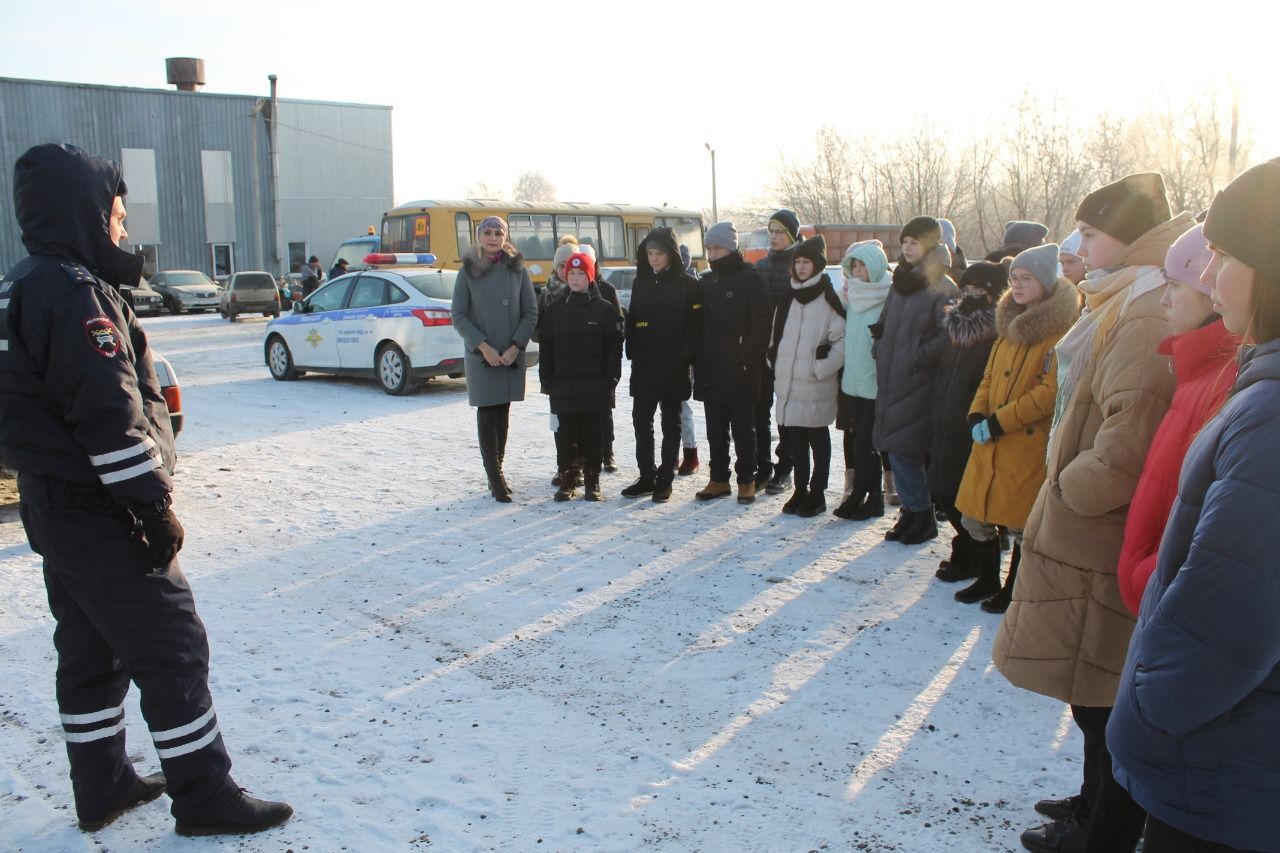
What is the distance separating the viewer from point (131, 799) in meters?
3.39

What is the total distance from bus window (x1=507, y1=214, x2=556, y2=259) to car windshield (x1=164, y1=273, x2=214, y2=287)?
1495 cm

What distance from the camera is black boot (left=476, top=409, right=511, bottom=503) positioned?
7.45 m

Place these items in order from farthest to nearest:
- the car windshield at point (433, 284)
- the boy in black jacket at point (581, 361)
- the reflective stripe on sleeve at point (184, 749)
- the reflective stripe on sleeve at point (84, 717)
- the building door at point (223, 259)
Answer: the building door at point (223, 259) < the car windshield at point (433, 284) < the boy in black jacket at point (581, 361) < the reflective stripe on sleeve at point (84, 717) < the reflective stripe on sleeve at point (184, 749)

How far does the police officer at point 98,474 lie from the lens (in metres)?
2.94

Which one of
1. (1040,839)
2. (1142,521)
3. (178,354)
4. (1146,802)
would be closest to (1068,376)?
(1142,521)

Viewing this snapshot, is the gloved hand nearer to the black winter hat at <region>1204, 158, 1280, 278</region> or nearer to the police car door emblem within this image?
the black winter hat at <region>1204, 158, 1280, 278</region>

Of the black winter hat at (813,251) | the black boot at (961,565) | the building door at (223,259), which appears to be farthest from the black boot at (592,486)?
the building door at (223,259)

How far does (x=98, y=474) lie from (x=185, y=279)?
3577cm

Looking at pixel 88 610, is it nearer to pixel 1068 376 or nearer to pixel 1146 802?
pixel 1146 802

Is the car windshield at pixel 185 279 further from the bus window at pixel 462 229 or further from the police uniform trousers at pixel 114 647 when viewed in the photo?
the police uniform trousers at pixel 114 647

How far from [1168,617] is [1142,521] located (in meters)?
0.61

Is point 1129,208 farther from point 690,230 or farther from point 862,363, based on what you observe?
point 690,230

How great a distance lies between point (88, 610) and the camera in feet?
10.0

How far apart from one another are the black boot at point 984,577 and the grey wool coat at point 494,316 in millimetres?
3525
